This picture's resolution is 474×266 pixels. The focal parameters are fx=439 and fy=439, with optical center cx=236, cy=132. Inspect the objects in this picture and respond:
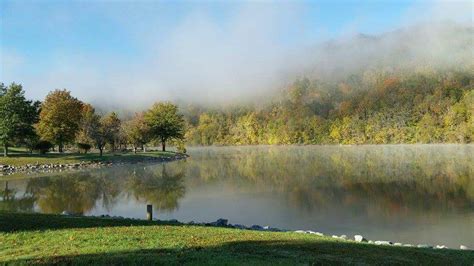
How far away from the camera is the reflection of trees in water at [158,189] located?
37.1 meters

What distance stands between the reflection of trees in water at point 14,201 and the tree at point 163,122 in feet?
240

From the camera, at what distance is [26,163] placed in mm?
68625

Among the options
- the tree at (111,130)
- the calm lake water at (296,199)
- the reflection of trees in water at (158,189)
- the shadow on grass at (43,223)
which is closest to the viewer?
the shadow on grass at (43,223)

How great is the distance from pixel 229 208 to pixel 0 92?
2613 inches

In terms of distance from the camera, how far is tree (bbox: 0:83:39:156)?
231ft

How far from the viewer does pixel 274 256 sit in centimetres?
1371

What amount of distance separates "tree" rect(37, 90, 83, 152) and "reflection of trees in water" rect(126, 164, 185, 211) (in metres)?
29.1

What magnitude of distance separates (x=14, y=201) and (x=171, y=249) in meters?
28.1

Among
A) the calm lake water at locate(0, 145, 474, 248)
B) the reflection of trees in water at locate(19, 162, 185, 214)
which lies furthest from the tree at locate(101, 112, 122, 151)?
the calm lake water at locate(0, 145, 474, 248)

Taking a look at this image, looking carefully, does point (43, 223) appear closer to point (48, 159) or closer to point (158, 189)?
point (158, 189)

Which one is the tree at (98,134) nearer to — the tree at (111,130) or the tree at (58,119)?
the tree at (111,130)

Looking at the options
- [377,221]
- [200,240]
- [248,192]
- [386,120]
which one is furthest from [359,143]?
[200,240]

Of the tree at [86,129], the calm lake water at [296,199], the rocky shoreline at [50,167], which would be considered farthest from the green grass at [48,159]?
the calm lake water at [296,199]

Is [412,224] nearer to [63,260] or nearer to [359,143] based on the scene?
[63,260]
